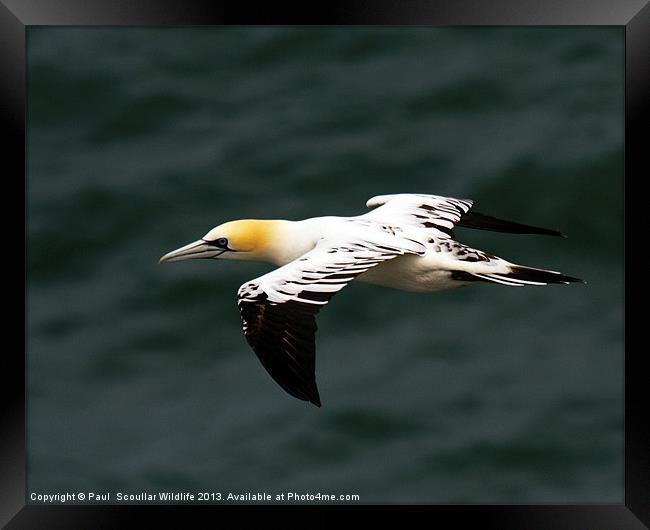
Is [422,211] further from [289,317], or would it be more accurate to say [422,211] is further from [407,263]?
[289,317]

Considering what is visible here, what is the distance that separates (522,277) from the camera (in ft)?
29.0

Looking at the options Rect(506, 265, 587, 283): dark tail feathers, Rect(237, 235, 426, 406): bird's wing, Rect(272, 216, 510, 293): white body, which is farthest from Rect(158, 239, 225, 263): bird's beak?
Rect(506, 265, 587, 283): dark tail feathers

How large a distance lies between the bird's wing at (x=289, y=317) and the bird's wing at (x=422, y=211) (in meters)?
1.40

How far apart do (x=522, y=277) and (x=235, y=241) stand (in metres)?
1.92

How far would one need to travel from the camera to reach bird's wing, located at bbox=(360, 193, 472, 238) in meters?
9.46

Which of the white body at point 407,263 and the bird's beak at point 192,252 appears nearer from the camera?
the white body at point 407,263

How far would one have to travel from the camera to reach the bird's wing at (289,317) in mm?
7844

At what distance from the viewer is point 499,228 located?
401 inches

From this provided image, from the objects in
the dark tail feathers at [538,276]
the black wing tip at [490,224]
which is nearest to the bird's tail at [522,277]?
the dark tail feathers at [538,276]

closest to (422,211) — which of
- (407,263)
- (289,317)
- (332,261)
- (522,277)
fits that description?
(407,263)

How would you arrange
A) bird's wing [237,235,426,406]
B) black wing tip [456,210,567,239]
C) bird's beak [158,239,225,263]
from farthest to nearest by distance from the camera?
black wing tip [456,210,567,239] < bird's beak [158,239,225,263] < bird's wing [237,235,426,406]

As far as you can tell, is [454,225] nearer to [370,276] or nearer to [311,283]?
[370,276]

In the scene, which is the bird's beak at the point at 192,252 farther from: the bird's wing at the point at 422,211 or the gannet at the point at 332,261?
the bird's wing at the point at 422,211

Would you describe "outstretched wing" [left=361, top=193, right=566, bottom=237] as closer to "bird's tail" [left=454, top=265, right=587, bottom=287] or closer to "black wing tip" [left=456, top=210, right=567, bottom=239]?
"black wing tip" [left=456, top=210, right=567, bottom=239]
